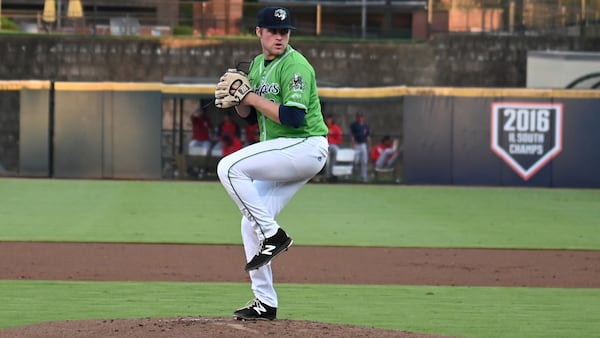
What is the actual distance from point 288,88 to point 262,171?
1.77 ft

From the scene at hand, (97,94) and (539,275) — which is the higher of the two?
(97,94)

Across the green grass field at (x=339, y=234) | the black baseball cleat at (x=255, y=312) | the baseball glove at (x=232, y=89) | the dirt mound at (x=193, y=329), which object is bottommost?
the green grass field at (x=339, y=234)

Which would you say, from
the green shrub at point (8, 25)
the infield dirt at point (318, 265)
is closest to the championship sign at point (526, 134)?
the infield dirt at point (318, 265)

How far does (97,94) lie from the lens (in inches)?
1025

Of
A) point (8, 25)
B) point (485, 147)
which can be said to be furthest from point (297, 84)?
point (8, 25)

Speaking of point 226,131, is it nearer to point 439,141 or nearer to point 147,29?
point 439,141

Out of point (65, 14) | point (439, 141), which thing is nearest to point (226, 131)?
point (439, 141)

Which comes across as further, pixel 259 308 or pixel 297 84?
pixel 259 308

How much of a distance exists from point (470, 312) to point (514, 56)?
27.4 metres

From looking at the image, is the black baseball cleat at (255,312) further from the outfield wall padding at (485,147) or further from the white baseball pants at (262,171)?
the outfield wall padding at (485,147)

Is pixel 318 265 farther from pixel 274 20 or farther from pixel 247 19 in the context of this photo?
pixel 247 19

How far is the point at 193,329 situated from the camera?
23.3 feet

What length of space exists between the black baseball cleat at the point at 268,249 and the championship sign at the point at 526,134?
19.0m

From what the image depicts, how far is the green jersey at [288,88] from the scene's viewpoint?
7.17 m
